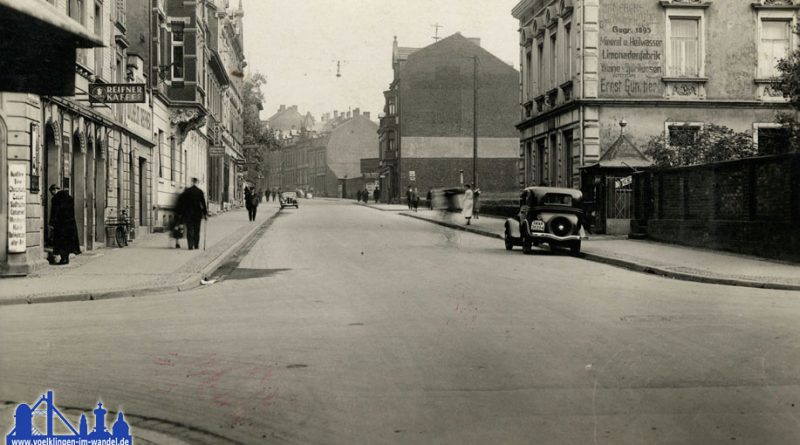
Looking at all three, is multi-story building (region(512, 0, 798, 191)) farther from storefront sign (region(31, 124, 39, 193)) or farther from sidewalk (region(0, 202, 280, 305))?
storefront sign (region(31, 124, 39, 193))

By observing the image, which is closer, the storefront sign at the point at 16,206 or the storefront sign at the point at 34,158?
the storefront sign at the point at 16,206

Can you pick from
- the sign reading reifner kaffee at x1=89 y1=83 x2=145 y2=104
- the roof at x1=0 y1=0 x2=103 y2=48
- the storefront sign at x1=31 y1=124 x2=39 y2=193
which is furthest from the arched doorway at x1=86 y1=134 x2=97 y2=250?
the roof at x1=0 y1=0 x2=103 y2=48

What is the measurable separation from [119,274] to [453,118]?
64218 millimetres

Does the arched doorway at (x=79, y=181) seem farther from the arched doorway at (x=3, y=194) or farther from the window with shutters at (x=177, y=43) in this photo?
the window with shutters at (x=177, y=43)

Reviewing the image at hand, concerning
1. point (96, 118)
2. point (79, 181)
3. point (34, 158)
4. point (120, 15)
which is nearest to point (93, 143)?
point (96, 118)

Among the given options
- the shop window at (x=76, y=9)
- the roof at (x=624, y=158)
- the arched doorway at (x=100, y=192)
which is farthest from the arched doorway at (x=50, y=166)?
the roof at (x=624, y=158)

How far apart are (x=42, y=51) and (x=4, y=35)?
250 millimetres

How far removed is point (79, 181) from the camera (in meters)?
20.8

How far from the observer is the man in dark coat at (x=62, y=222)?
703 inches

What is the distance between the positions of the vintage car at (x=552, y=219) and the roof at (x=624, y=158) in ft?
15.6

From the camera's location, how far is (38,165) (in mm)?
16641

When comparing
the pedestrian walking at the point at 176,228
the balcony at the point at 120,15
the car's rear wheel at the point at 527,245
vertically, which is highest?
the balcony at the point at 120,15

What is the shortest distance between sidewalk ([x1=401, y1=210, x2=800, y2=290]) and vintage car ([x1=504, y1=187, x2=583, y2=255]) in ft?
1.90

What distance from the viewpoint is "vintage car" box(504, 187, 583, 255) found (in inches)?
859
